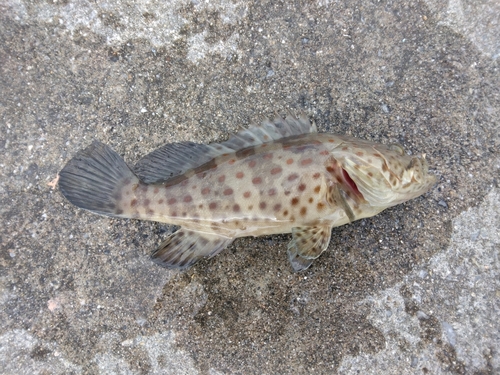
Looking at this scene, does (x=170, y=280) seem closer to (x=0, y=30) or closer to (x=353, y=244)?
(x=353, y=244)

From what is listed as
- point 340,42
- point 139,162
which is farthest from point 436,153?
point 139,162

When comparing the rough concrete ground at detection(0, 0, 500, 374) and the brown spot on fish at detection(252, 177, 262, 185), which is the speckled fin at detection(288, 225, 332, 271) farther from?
the brown spot on fish at detection(252, 177, 262, 185)

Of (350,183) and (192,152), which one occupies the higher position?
(350,183)

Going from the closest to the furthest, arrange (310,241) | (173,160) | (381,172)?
(381,172), (310,241), (173,160)

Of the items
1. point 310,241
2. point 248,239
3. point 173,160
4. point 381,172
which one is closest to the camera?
point 381,172

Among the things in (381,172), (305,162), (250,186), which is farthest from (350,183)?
(250,186)

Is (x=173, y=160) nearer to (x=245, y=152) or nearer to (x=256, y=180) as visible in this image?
(x=245, y=152)
